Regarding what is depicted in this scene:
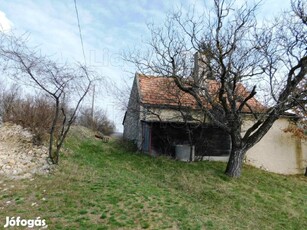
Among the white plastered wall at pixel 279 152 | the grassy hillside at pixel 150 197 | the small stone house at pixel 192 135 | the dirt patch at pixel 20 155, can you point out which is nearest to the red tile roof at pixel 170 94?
the small stone house at pixel 192 135

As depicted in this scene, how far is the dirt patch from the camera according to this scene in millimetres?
8800

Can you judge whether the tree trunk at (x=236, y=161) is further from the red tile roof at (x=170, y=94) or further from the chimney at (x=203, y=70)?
the chimney at (x=203, y=70)

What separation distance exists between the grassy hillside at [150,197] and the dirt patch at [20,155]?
617 millimetres

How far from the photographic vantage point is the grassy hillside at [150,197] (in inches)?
246

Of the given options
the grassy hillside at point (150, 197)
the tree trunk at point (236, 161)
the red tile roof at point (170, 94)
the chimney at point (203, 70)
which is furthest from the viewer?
the red tile roof at point (170, 94)

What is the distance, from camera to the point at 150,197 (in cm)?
758

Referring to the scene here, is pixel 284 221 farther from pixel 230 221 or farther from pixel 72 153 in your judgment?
pixel 72 153

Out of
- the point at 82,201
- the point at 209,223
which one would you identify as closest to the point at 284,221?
the point at 209,223

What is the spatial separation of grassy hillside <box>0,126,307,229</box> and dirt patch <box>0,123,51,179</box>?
0.62 metres

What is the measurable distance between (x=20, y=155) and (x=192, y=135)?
26.8ft

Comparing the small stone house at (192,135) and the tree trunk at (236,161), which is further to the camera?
the small stone house at (192,135)

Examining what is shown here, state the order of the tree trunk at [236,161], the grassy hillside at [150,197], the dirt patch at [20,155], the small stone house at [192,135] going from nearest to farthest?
the grassy hillside at [150,197], the dirt patch at [20,155], the tree trunk at [236,161], the small stone house at [192,135]

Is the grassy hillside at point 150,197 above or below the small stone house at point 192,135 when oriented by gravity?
below

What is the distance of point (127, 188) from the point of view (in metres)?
8.06
